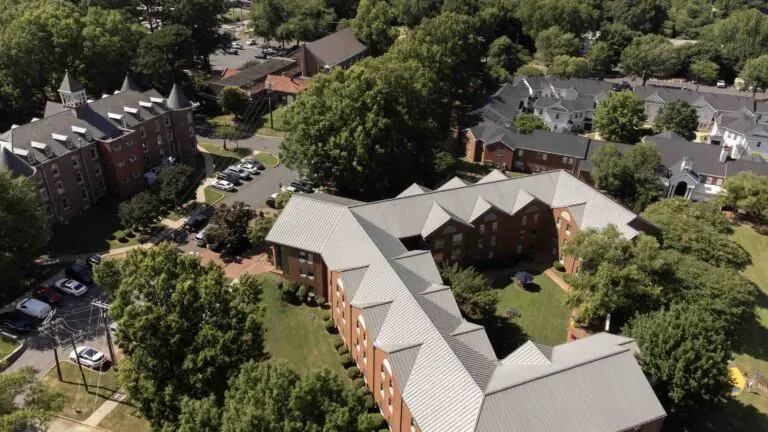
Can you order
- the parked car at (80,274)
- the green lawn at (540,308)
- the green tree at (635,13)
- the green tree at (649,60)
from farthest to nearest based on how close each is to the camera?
the green tree at (635,13), the green tree at (649,60), the parked car at (80,274), the green lawn at (540,308)

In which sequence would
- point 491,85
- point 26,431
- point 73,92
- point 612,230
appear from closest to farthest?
point 26,431
point 612,230
point 73,92
point 491,85

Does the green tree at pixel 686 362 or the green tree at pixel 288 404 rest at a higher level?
the green tree at pixel 288 404

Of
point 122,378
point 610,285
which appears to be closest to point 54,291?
point 122,378

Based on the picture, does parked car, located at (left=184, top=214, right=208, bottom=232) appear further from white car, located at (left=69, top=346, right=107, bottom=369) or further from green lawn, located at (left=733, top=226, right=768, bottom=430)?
green lawn, located at (left=733, top=226, right=768, bottom=430)

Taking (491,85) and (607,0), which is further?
(607,0)

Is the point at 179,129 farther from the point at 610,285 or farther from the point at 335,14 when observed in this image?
the point at 335,14

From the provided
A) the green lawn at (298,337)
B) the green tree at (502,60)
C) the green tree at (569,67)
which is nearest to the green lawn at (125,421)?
the green lawn at (298,337)

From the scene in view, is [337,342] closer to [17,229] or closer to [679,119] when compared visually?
[17,229]

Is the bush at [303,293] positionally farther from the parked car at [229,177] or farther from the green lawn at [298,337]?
the parked car at [229,177]
